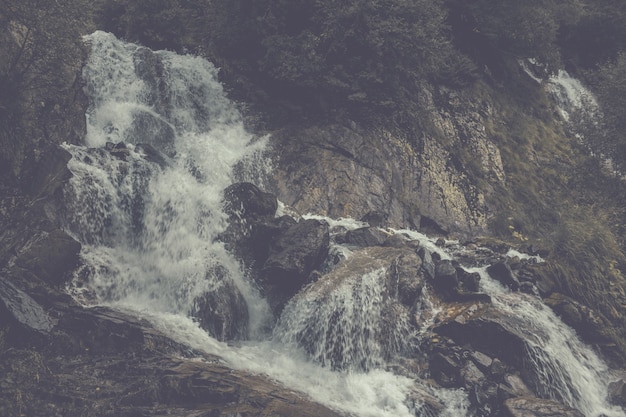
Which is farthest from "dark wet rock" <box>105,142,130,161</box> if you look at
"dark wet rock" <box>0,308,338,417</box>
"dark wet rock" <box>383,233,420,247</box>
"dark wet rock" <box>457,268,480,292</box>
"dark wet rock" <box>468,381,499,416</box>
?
"dark wet rock" <box>468,381,499,416</box>

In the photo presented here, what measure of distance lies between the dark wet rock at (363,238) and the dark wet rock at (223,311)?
19.4 feet

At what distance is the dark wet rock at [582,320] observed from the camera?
27156 millimetres

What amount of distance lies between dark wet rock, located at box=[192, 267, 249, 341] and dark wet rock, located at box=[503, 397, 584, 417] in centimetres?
988

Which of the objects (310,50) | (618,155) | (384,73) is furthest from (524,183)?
(310,50)

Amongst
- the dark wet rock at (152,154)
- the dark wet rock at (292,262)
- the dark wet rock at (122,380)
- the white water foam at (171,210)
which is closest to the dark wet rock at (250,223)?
the white water foam at (171,210)

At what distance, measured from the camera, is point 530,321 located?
85.3ft

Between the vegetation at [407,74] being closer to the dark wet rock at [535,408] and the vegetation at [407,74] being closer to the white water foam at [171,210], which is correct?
the white water foam at [171,210]

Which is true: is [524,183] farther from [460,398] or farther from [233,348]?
[233,348]

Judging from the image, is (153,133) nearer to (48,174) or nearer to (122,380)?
(48,174)

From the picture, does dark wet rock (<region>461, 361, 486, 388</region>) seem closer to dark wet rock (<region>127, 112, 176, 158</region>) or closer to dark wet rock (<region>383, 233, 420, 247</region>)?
dark wet rock (<region>383, 233, 420, 247</region>)

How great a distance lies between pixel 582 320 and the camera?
89.8ft

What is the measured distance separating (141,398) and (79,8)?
A: 59.1 feet

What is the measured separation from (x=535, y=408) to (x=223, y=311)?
11426 mm

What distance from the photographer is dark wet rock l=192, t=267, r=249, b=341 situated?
23.9 metres
